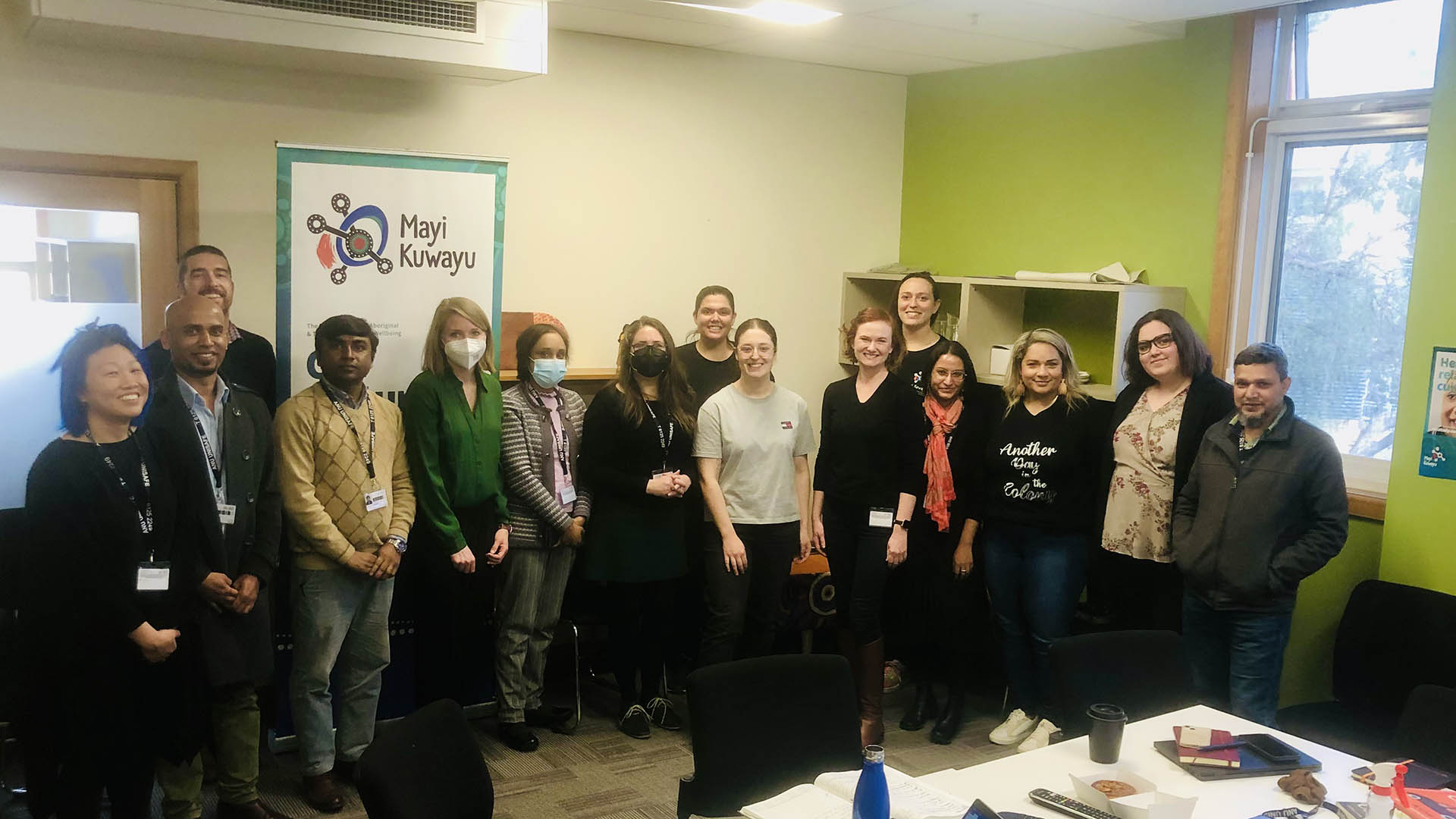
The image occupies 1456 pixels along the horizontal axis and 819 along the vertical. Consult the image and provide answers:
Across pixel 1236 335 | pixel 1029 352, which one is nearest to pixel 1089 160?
pixel 1236 335

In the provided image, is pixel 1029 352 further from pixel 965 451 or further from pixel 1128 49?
Result: pixel 1128 49

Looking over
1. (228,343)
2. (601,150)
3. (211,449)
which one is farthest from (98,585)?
(601,150)

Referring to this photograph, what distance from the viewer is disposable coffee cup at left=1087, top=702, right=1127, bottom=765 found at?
2.49 metres

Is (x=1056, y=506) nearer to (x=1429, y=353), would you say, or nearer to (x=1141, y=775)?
(x=1429, y=353)

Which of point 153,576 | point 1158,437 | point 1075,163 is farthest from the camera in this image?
point 1075,163

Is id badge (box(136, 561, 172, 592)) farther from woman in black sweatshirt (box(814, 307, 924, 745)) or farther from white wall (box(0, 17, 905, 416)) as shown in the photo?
woman in black sweatshirt (box(814, 307, 924, 745))

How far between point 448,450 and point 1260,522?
108 inches

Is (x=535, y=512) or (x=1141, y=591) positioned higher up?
(x=535, y=512)

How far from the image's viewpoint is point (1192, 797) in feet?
7.16

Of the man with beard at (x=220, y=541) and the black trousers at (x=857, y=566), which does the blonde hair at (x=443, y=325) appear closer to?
the man with beard at (x=220, y=541)

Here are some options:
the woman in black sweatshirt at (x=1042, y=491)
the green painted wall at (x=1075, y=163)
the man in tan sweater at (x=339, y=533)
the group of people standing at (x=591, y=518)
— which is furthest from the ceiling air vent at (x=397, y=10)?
the green painted wall at (x=1075, y=163)

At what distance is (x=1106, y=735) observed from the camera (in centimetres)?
249

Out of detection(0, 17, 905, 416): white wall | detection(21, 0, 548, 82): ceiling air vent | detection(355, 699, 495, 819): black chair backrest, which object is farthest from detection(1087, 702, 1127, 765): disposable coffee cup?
detection(21, 0, 548, 82): ceiling air vent

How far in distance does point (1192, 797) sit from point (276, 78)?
13.4 feet
